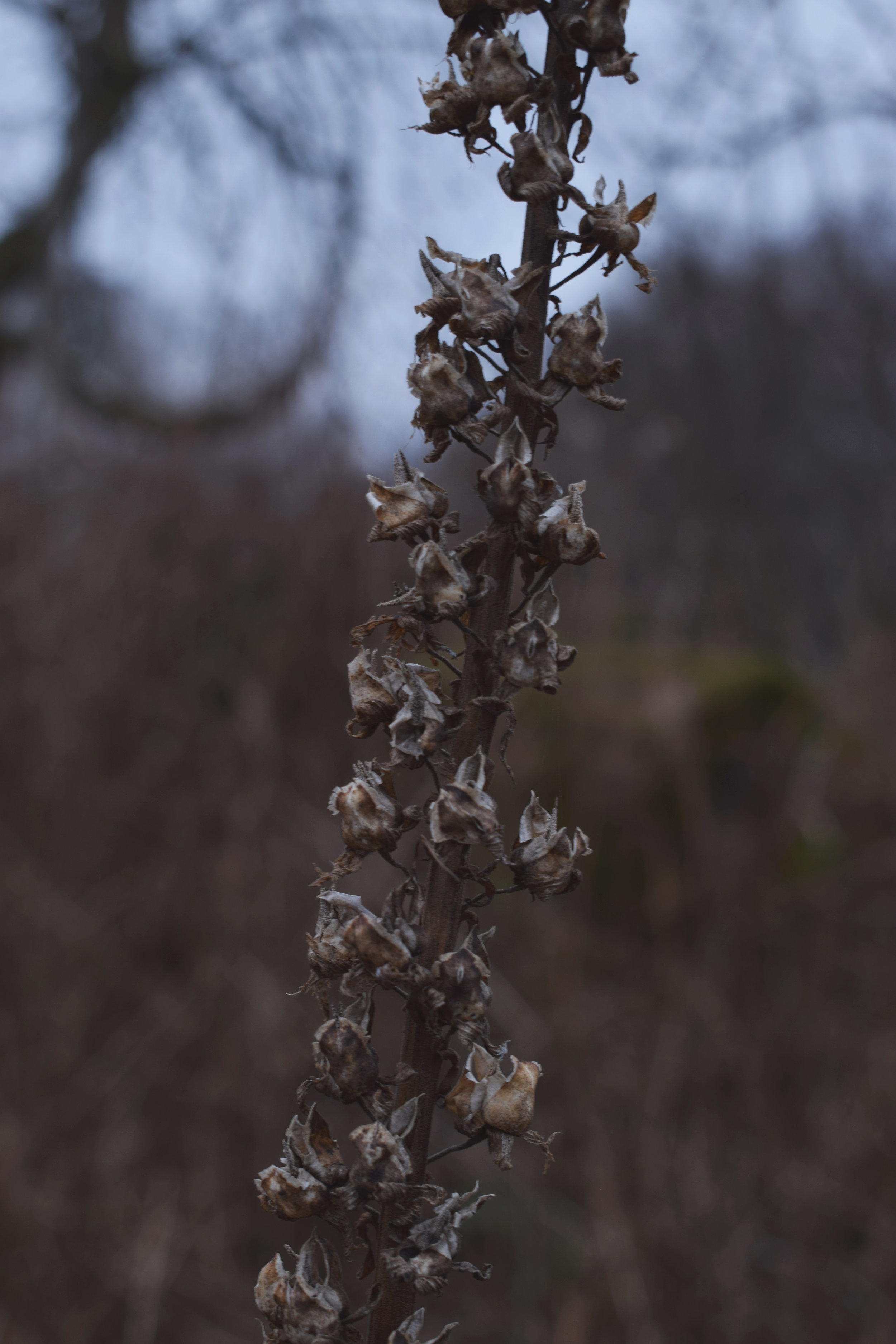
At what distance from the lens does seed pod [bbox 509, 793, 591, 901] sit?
743 millimetres

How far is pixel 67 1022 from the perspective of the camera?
13.5 ft

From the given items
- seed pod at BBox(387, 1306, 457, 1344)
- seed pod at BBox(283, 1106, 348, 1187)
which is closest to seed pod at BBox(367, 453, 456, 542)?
seed pod at BBox(283, 1106, 348, 1187)

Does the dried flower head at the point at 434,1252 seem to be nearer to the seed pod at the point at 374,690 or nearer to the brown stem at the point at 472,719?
the brown stem at the point at 472,719

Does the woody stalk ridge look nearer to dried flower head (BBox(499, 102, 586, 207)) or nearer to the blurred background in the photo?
dried flower head (BBox(499, 102, 586, 207))

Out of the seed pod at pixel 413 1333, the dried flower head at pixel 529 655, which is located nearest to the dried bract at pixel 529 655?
the dried flower head at pixel 529 655

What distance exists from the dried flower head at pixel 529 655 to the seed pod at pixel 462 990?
93 millimetres

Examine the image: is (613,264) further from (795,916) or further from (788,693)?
(788,693)

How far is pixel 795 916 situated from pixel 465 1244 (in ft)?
8.22

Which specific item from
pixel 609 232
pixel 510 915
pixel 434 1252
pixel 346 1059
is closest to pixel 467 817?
pixel 346 1059

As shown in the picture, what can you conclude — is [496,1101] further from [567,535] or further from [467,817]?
[567,535]

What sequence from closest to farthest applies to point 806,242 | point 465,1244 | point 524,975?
point 465,1244 < point 524,975 < point 806,242

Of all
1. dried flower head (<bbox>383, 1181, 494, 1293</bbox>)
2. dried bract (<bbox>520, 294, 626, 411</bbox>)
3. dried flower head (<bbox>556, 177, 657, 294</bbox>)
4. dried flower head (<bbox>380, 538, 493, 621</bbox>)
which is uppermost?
dried flower head (<bbox>556, 177, 657, 294</bbox>)

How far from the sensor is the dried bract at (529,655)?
0.69 m

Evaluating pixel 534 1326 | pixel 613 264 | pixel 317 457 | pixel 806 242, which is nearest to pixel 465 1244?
pixel 534 1326
